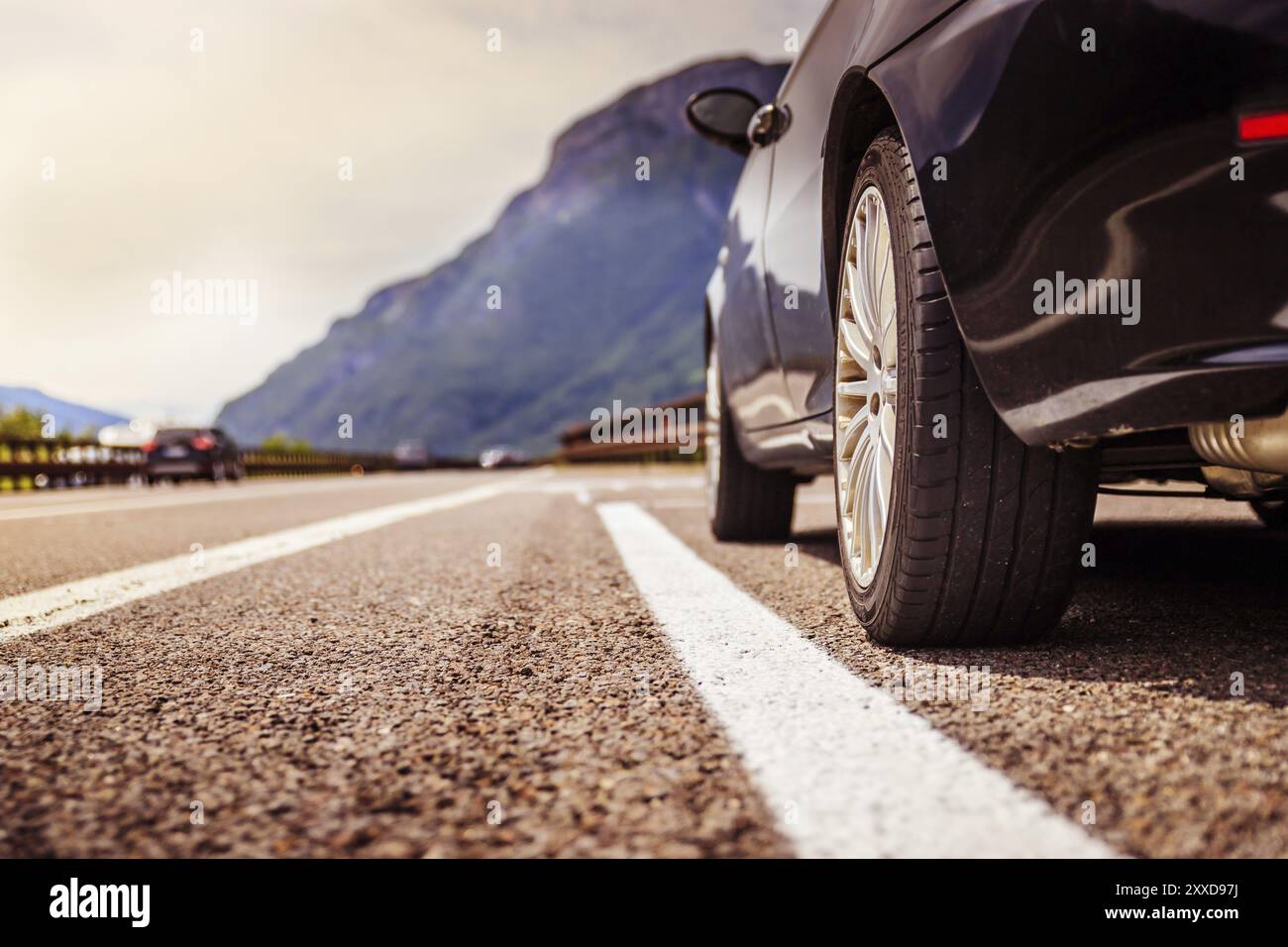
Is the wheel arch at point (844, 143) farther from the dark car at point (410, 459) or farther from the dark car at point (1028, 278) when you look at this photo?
the dark car at point (410, 459)

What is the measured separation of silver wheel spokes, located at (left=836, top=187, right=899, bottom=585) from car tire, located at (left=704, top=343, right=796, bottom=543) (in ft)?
6.06

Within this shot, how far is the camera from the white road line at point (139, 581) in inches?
101

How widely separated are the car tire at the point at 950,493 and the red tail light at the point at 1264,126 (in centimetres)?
51

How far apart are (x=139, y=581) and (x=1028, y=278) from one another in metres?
2.84

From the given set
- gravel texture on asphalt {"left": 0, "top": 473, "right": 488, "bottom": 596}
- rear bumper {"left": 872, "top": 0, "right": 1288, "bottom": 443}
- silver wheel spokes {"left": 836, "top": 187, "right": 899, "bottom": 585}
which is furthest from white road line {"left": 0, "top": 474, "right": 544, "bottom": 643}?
rear bumper {"left": 872, "top": 0, "right": 1288, "bottom": 443}

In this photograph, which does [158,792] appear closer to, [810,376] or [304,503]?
[810,376]

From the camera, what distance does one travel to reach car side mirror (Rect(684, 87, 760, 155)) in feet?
11.3

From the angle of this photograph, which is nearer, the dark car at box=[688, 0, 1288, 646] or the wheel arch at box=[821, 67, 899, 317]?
the dark car at box=[688, 0, 1288, 646]

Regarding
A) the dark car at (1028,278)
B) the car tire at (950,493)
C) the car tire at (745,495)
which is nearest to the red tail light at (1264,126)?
the dark car at (1028,278)

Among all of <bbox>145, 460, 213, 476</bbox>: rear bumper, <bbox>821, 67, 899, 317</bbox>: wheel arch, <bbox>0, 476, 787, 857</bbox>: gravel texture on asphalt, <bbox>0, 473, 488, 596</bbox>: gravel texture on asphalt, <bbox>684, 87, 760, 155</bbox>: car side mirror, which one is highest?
<bbox>684, 87, 760, 155</bbox>: car side mirror

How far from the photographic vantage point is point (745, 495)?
13.8 feet

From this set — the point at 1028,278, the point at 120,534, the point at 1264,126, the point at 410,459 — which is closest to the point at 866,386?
the point at 1028,278

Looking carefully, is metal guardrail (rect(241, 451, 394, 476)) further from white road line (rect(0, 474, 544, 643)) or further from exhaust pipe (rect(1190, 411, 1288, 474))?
exhaust pipe (rect(1190, 411, 1288, 474))

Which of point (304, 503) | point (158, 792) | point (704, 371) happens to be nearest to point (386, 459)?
point (304, 503)
